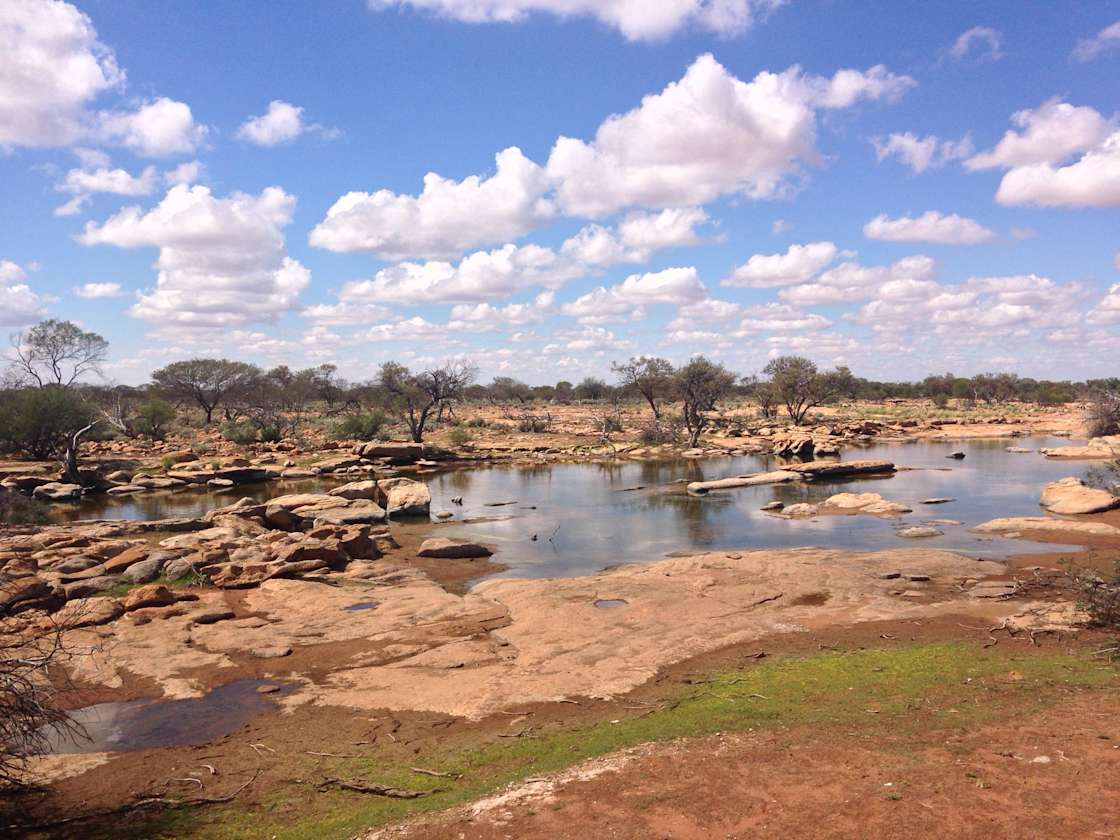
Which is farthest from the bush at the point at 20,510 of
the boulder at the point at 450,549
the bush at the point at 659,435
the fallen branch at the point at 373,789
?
the bush at the point at 659,435

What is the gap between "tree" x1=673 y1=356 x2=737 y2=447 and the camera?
6278 centimetres

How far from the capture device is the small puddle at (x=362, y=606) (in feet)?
61.6

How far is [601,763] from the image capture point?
9.06 metres

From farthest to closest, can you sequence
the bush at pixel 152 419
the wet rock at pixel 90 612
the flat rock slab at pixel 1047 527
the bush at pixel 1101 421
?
the bush at pixel 152 419
the bush at pixel 1101 421
the flat rock slab at pixel 1047 527
the wet rock at pixel 90 612

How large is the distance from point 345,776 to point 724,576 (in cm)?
1347

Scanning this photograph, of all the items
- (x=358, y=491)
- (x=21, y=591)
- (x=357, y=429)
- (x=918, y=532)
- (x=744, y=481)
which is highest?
(x=357, y=429)

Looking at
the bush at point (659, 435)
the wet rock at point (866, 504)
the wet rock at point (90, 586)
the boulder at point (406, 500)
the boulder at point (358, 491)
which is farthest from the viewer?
the bush at point (659, 435)

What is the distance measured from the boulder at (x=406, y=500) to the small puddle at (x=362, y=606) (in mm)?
14084

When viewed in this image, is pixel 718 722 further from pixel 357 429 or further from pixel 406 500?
pixel 357 429

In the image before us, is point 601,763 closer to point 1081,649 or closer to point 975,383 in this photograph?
point 1081,649

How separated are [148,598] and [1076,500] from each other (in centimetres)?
3318

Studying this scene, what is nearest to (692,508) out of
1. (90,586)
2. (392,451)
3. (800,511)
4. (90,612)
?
(800,511)

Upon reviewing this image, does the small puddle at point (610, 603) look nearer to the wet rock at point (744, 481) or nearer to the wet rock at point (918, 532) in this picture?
the wet rock at point (918, 532)

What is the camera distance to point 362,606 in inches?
756
